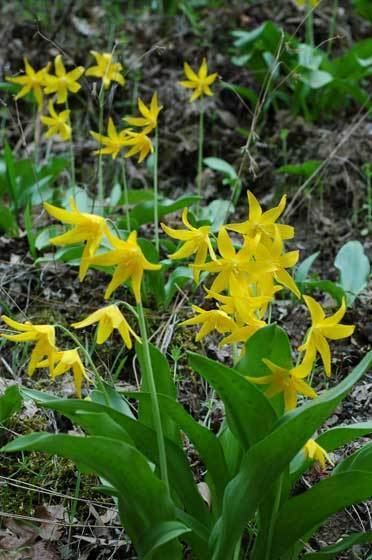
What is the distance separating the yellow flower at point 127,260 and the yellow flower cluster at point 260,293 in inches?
4.2

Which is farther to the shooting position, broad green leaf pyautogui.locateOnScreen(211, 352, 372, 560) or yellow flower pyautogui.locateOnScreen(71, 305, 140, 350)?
yellow flower pyautogui.locateOnScreen(71, 305, 140, 350)

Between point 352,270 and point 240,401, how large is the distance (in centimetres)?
150

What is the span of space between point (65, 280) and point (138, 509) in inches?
67.8

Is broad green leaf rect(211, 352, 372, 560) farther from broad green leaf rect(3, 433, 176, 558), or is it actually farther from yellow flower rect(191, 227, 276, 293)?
yellow flower rect(191, 227, 276, 293)

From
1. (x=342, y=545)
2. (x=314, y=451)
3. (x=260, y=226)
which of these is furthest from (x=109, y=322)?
(x=342, y=545)

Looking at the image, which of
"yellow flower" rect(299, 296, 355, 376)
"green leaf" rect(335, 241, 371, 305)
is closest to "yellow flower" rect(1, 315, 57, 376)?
"yellow flower" rect(299, 296, 355, 376)

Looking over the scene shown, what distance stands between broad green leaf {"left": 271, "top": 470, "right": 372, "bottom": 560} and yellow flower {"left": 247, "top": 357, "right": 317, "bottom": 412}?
0.63ft

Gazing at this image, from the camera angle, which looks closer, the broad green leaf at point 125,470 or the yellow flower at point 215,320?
the broad green leaf at point 125,470

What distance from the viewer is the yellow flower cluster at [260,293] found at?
1599mm

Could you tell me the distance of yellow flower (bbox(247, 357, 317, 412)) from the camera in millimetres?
1571

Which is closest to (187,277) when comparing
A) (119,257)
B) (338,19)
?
(119,257)

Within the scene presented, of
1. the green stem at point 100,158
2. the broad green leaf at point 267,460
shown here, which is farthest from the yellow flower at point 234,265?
the green stem at point 100,158

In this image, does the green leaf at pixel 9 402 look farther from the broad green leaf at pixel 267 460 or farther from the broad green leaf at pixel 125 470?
the broad green leaf at pixel 267 460

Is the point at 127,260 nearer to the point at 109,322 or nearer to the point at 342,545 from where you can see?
the point at 109,322
